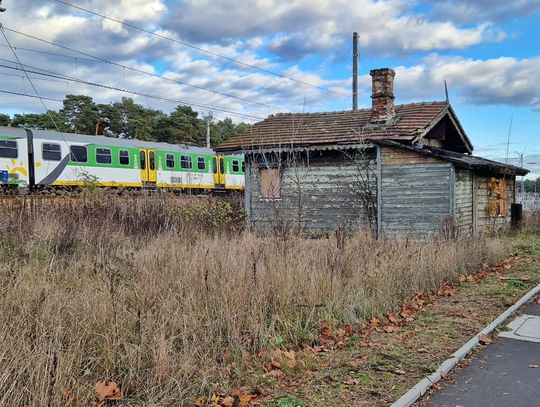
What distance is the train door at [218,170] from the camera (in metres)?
33.1

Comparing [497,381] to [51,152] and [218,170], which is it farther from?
[218,170]

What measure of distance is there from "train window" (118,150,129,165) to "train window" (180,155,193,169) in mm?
4284

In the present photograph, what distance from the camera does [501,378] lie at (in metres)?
4.55

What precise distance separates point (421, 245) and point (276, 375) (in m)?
6.21

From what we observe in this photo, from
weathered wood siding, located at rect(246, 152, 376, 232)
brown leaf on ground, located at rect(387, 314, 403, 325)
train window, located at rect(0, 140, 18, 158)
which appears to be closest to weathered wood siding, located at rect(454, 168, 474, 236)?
weathered wood siding, located at rect(246, 152, 376, 232)

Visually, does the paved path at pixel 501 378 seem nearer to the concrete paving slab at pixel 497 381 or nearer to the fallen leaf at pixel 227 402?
the concrete paving slab at pixel 497 381

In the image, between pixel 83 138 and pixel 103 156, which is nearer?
pixel 83 138

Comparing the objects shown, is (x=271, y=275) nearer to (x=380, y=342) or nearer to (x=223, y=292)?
(x=223, y=292)

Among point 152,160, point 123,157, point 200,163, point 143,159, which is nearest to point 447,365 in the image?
point 123,157

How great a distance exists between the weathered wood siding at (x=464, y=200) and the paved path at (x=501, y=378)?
9.33m

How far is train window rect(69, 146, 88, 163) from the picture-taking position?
79.9 ft

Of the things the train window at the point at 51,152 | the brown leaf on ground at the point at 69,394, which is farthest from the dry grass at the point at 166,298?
the train window at the point at 51,152

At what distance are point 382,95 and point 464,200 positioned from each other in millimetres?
4376

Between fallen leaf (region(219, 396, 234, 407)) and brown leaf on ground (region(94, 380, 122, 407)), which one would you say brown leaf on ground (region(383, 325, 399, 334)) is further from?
brown leaf on ground (region(94, 380, 122, 407))
